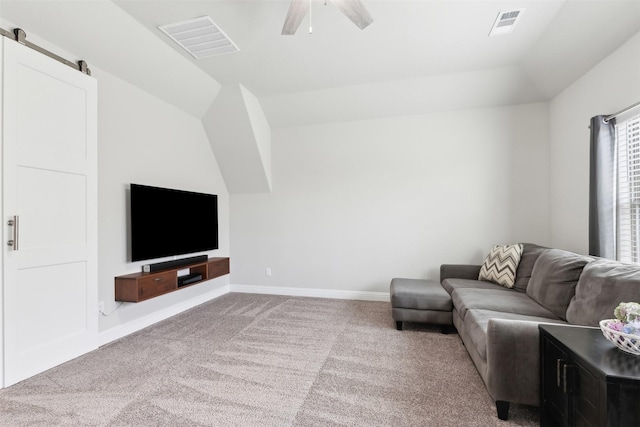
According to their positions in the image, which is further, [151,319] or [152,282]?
[151,319]

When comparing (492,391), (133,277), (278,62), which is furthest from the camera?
(278,62)

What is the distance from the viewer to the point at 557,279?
2318 mm

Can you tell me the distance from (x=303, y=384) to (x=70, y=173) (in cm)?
257

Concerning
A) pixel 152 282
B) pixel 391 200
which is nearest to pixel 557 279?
pixel 391 200

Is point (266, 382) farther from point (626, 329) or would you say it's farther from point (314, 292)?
point (314, 292)

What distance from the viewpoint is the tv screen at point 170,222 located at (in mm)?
2986

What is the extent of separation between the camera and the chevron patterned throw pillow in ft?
10.2

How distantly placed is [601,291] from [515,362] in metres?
0.76

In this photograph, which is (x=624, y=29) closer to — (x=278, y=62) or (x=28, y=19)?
(x=278, y=62)

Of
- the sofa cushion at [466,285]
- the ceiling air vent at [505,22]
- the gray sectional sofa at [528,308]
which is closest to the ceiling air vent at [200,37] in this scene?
the ceiling air vent at [505,22]

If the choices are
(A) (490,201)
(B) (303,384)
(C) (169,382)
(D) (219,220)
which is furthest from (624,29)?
(D) (219,220)

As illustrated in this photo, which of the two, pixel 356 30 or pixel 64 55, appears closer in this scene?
pixel 64 55

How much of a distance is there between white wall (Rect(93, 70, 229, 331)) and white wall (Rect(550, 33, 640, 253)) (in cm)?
458

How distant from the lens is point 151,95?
11.0 ft
